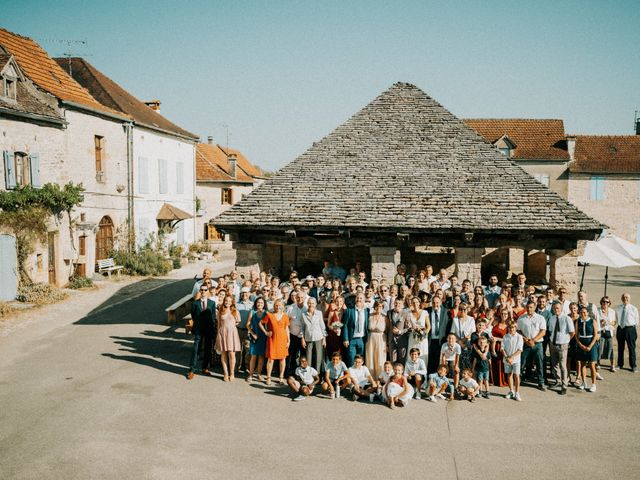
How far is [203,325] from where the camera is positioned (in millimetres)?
9992

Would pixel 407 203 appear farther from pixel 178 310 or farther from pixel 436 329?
pixel 178 310

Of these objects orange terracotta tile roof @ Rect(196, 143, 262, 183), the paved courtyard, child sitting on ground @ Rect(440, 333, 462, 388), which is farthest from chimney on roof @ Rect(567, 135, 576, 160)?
child sitting on ground @ Rect(440, 333, 462, 388)

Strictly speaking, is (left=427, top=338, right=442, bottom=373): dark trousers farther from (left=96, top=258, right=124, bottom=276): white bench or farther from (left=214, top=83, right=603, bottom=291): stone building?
(left=96, top=258, right=124, bottom=276): white bench

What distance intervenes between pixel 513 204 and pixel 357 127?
16.4 ft

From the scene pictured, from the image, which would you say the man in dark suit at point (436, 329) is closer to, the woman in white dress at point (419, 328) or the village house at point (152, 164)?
the woman in white dress at point (419, 328)

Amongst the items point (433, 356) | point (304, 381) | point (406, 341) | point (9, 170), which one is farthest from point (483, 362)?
point (9, 170)

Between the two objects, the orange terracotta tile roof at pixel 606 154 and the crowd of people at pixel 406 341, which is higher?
the orange terracotta tile roof at pixel 606 154

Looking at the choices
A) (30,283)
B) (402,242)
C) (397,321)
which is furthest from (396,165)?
(30,283)

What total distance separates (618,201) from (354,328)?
30.9 meters

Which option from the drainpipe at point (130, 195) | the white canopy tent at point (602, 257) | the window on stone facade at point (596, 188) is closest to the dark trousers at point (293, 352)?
the white canopy tent at point (602, 257)

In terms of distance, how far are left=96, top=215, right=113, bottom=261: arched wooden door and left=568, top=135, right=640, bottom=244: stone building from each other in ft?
90.8

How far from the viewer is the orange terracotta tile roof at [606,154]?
33625 mm

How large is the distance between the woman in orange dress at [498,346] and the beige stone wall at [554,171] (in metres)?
27.4

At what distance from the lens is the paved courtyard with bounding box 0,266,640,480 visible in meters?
6.51
